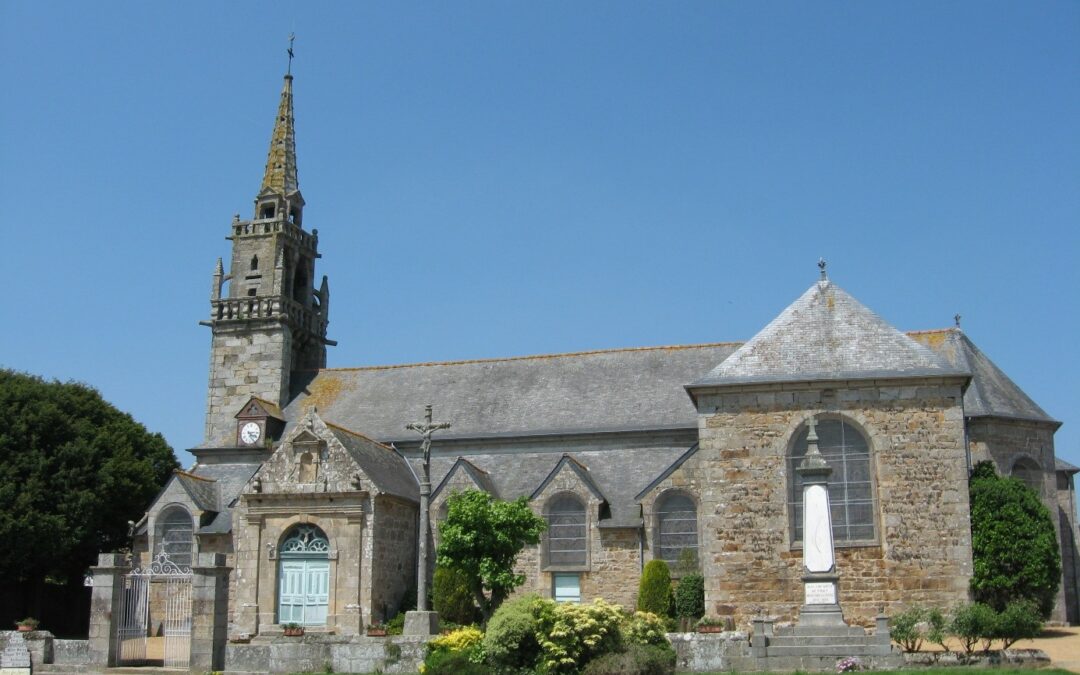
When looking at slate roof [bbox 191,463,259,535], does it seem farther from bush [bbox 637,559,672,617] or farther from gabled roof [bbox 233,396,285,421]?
bush [bbox 637,559,672,617]

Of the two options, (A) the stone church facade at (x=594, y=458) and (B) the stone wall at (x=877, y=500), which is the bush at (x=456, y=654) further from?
(B) the stone wall at (x=877, y=500)

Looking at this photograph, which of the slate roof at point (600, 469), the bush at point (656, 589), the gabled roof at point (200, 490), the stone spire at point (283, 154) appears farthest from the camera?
the stone spire at point (283, 154)

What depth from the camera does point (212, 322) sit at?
37.4 metres

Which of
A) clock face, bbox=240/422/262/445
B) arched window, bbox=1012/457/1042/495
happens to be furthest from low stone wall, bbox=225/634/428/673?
arched window, bbox=1012/457/1042/495

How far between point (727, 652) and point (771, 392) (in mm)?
7757

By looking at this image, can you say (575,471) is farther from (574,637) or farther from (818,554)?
(574,637)

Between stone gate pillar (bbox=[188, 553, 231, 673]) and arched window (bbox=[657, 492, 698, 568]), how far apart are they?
39.2ft

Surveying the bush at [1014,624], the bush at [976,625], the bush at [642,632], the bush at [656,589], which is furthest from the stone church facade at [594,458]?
the bush at [642,632]

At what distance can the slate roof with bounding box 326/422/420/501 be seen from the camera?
91.3 feet

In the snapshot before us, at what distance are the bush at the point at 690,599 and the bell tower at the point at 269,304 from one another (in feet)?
53.3

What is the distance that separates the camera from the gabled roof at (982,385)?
2716 cm

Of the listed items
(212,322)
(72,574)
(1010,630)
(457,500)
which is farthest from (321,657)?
(212,322)

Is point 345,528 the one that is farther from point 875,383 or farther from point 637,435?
point 875,383

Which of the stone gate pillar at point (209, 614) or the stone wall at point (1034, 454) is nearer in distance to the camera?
the stone gate pillar at point (209, 614)
